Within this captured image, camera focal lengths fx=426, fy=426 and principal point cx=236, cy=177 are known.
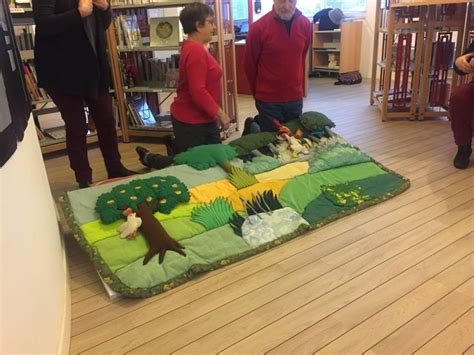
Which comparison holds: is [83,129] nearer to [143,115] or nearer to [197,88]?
[197,88]

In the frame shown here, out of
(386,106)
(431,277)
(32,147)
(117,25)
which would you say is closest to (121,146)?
(117,25)

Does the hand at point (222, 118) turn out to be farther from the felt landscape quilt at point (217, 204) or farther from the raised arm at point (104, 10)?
the raised arm at point (104, 10)

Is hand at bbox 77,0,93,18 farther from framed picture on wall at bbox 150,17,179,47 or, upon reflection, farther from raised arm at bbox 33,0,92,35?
framed picture on wall at bbox 150,17,179,47

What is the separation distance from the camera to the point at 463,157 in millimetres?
2762

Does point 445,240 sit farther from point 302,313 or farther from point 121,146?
point 121,146

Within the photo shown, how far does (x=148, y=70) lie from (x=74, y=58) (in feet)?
5.03

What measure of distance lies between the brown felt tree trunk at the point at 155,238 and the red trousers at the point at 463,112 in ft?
6.62

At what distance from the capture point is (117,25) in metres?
3.45

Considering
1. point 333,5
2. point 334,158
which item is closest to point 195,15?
point 334,158

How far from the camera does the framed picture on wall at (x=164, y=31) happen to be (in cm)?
341

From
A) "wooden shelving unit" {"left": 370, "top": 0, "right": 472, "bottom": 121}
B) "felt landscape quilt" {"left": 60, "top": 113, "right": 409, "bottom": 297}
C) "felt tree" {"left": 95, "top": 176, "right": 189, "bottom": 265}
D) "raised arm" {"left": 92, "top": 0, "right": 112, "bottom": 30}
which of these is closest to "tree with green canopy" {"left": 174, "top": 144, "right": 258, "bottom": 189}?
"felt landscape quilt" {"left": 60, "top": 113, "right": 409, "bottom": 297}

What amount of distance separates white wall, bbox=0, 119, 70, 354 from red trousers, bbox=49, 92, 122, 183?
717mm

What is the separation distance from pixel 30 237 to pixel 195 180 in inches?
45.5

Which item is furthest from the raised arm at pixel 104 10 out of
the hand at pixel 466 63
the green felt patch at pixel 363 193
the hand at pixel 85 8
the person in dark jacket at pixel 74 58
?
the hand at pixel 466 63
